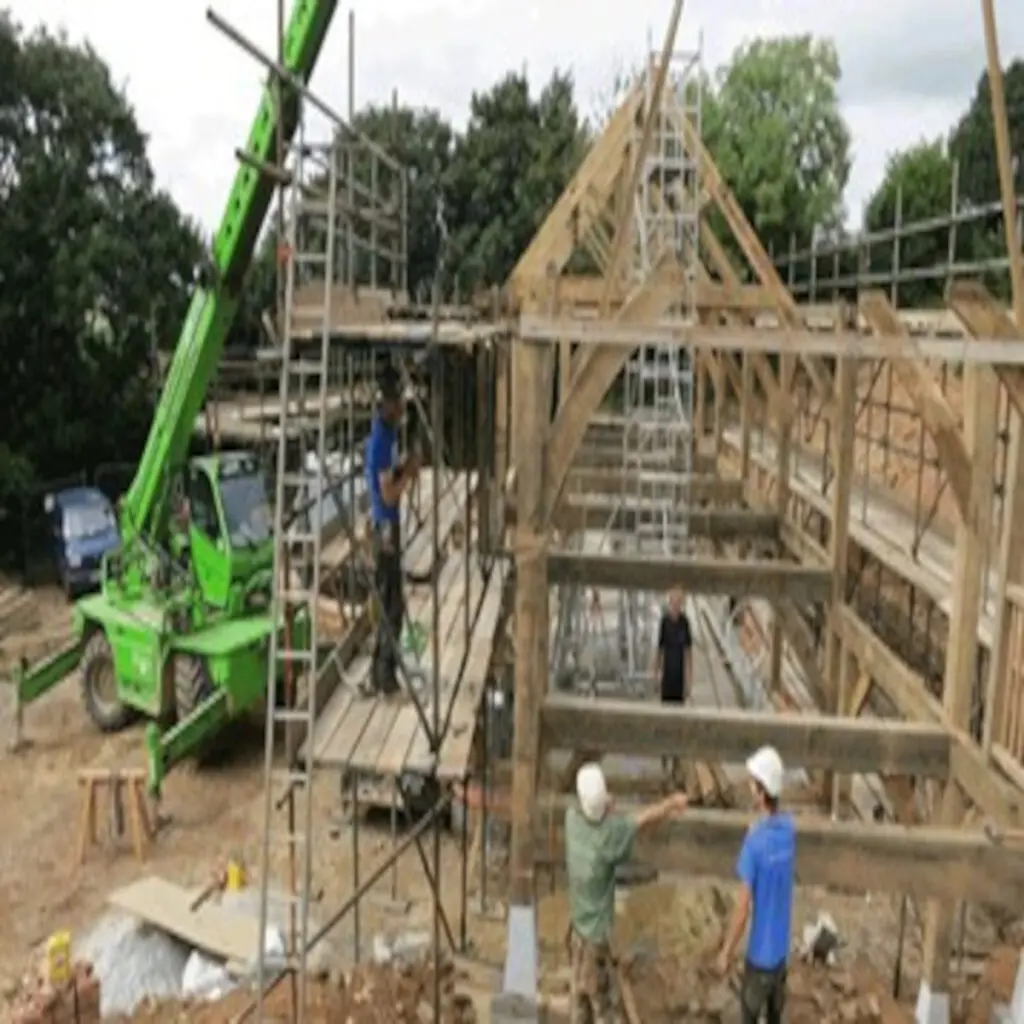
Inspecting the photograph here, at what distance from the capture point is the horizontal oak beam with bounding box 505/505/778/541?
1037 centimetres

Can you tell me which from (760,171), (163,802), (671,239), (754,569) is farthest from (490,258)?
(754,569)

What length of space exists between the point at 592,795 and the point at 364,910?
448cm

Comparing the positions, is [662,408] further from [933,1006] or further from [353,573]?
[933,1006]

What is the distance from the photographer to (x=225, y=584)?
11.1 m

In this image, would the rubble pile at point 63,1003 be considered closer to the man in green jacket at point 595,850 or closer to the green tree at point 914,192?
the man in green jacket at point 595,850

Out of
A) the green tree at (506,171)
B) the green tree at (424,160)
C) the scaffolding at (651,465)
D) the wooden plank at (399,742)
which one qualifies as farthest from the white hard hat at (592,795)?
the green tree at (506,171)

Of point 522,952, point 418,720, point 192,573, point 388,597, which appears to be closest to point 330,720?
point 418,720

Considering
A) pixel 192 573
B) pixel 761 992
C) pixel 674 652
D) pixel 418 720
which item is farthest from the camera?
pixel 192 573

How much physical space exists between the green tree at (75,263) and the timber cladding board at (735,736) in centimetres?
1626

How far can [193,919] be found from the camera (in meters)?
7.89

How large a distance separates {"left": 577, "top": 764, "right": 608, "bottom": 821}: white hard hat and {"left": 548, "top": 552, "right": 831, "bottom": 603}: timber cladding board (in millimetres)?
3218

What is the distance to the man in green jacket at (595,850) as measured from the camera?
463cm

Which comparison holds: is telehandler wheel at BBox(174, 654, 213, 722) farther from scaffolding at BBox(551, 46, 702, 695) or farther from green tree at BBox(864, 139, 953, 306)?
green tree at BBox(864, 139, 953, 306)

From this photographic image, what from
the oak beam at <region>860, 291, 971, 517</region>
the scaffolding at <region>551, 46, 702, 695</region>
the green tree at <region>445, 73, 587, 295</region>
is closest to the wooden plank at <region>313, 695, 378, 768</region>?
the oak beam at <region>860, 291, 971, 517</region>
